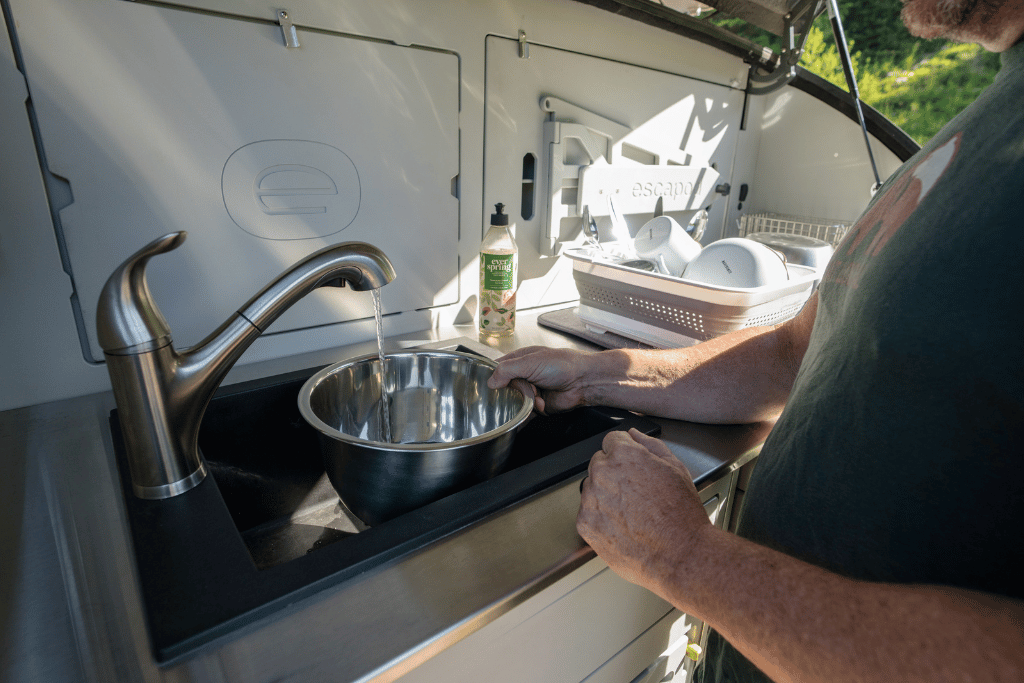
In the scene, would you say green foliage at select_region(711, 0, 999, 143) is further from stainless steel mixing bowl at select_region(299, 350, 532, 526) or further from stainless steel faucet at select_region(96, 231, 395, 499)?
stainless steel faucet at select_region(96, 231, 395, 499)

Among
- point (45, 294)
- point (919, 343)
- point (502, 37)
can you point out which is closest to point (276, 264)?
point (45, 294)

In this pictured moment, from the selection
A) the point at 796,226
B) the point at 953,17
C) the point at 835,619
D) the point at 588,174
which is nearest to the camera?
the point at 835,619

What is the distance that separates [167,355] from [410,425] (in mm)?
510

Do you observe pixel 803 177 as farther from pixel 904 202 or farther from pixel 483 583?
pixel 483 583

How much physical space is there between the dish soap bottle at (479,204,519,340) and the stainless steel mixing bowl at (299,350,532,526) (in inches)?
11.1

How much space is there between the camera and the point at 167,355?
682 mm

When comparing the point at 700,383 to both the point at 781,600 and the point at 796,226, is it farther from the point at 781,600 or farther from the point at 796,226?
the point at 796,226

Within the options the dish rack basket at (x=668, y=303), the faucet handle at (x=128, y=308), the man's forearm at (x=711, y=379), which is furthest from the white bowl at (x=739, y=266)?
the faucet handle at (x=128, y=308)

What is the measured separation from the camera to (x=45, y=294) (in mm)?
920

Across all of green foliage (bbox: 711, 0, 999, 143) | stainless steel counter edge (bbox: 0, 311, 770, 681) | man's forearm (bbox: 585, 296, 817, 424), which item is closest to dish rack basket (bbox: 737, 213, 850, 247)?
man's forearm (bbox: 585, 296, 817, 424)

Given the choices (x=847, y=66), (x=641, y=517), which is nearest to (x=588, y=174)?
(x=847, y=66)

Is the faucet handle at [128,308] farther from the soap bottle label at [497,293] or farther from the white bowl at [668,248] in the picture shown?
the white bowl at [668,248]

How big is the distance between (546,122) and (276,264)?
2.64 feet

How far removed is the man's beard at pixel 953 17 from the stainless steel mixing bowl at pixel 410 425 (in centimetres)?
82
